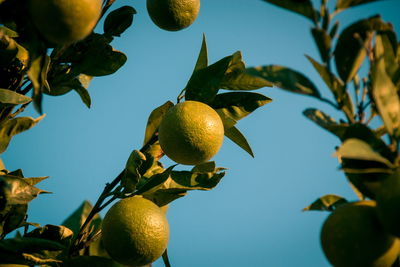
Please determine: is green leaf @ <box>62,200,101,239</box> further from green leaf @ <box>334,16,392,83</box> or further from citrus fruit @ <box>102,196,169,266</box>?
green leaf @ <box>334,16,392,83</box>

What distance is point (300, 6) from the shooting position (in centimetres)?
90

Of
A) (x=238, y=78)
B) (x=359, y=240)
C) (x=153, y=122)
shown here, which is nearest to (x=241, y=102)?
(x=238, y=78)

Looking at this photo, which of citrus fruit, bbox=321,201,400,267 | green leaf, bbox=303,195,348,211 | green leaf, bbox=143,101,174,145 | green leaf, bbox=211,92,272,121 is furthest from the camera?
green leaf, bbox=143,101,174,145

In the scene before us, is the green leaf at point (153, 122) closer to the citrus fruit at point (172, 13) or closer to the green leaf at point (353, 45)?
the citrus fruit at point (172, 13)

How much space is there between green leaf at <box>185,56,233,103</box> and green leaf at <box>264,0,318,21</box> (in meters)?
0.39

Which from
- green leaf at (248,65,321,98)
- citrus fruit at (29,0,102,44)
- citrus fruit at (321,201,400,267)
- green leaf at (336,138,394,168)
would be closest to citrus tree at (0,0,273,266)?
citrus fruit at (29,0,102,44)

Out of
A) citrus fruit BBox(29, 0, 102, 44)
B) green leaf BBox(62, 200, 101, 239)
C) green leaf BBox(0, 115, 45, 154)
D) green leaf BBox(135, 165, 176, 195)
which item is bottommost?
green leaf BBox(62, 200, 101, 239)

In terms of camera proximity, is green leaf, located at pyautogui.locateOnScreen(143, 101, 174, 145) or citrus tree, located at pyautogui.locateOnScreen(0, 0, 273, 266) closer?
citrus tree, located at pyautogui.locateOnScreen(0, 0, 273, 266)

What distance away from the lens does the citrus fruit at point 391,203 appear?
0.74m

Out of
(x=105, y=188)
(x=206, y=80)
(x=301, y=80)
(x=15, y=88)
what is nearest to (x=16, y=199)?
(x=105, y=188)

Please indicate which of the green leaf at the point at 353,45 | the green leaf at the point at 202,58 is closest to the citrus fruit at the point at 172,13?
the green leaf at the point at 202,58

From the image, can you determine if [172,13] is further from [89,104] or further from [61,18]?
[61,18]

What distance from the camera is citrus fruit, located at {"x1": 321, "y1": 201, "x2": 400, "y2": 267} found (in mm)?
847

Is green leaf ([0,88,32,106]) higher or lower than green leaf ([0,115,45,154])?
higher
